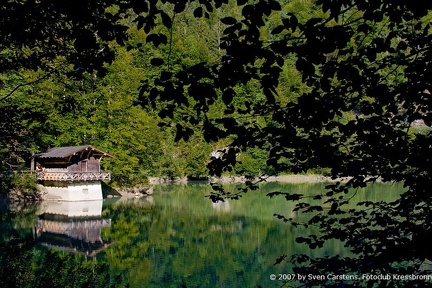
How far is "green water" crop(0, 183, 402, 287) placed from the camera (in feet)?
37.5

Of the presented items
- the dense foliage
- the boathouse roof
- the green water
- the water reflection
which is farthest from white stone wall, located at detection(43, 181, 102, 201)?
the dense foliage

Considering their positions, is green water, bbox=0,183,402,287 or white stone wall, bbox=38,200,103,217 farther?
white stone wall, bbox=38,200,103,217

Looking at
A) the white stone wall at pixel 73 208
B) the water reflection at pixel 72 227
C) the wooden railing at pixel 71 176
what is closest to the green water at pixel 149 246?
the water reflection at pixel 72 227

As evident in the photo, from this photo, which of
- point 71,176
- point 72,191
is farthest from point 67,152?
point 72,191

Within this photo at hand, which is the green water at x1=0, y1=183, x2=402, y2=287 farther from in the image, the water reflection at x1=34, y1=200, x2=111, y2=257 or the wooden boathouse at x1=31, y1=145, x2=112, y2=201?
the wooden boathouse at x1=31, y1=145, x2=112, y2=201

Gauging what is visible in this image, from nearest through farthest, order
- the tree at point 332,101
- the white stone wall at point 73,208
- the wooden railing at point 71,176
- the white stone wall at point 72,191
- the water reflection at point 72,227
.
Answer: the tree at point 332,101, the water reflection at point 72,227, the white stone wall at point 73,208, the wooden railing at point 71,176, the white stone wall at point 72,191

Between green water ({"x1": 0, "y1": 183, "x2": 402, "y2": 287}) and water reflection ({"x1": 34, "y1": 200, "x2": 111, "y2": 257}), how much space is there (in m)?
0.03

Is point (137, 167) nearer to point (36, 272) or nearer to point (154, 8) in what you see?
point (36, 272)

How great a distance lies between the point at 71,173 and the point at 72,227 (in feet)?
31.9

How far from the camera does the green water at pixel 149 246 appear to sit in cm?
1144

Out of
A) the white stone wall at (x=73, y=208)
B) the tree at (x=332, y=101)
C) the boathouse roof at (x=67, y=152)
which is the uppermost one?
the boathouse roof at (x=67, y=152)

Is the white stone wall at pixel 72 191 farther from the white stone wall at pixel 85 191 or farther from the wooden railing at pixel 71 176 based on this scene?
the wooden railing at pixel 71 176

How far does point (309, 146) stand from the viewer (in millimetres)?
3494

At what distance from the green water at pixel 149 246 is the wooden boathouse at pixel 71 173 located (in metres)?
2.75
